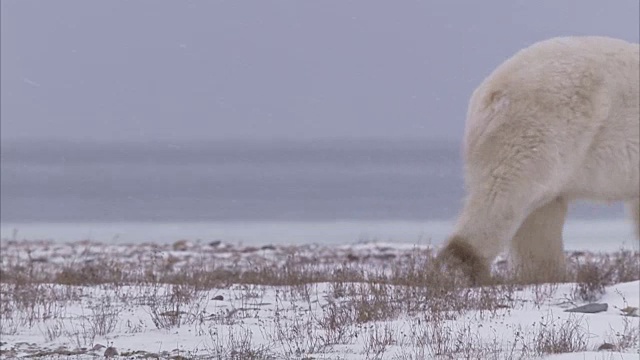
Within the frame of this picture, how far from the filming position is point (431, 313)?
317 inches

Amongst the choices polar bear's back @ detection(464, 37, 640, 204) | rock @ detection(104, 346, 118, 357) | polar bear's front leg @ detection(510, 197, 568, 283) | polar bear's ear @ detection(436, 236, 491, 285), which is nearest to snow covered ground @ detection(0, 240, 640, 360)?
rock @ detection(104, 346, 118, 357)

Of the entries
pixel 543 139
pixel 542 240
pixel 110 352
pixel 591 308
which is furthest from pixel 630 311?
pixel 110 352

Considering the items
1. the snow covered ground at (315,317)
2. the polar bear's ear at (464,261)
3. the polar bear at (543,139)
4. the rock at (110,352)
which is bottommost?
the rock at (110,352)

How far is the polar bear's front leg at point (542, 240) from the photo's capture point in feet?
37.4

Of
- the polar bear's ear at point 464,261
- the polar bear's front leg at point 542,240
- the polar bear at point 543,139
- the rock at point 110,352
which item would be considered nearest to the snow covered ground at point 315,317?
the rock at point 110,352

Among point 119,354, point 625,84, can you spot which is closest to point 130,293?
point 119,354

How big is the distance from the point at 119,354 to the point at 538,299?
135 inches

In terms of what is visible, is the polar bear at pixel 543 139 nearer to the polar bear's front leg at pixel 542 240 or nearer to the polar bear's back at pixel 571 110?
the polar bear's back at pixel 571 110

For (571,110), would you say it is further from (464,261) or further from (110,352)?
(110,352)

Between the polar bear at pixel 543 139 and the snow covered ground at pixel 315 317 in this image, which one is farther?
the polar bear at pixel 543 139

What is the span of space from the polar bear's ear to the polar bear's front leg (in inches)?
37.7

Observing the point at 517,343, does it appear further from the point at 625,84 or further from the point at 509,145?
the point at 625,84

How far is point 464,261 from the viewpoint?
34.1ft

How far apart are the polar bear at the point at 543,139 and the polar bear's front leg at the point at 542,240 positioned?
31 cm
